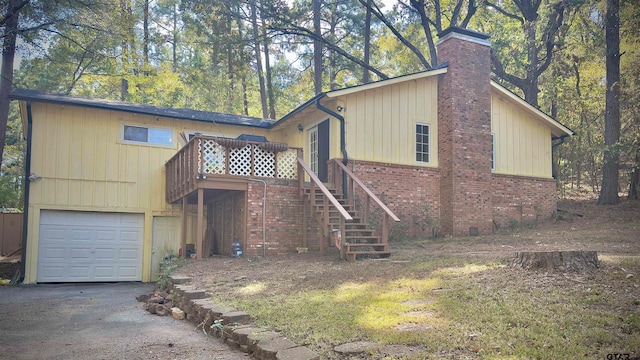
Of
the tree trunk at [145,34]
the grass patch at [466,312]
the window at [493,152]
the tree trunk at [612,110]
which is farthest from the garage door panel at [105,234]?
the tree trunk at [612,110]

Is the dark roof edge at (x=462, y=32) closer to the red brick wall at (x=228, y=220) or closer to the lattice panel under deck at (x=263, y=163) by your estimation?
the lattice panel under deck at (x=263, y=163)

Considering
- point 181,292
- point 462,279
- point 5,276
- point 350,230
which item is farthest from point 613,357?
point 5,276

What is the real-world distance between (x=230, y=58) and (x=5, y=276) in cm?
1162

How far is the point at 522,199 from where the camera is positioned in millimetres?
15516

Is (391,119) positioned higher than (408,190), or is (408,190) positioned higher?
(391,119)

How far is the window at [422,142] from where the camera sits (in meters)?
14.3

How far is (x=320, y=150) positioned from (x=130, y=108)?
6.05 m

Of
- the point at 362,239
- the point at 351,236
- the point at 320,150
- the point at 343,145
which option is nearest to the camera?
the point at 351,236

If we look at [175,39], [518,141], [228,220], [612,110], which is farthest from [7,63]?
[612,110]

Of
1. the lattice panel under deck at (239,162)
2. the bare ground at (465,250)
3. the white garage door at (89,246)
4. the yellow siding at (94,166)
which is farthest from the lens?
the white garage door at (89,246)

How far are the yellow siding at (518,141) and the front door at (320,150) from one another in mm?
5334

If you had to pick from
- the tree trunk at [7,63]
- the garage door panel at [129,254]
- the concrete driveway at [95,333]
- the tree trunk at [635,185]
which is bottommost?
the concrete driveway at [95,333]

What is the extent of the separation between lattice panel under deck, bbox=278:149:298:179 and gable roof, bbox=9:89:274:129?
13.9 ft

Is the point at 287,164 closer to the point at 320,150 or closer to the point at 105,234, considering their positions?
the point at 320,150
